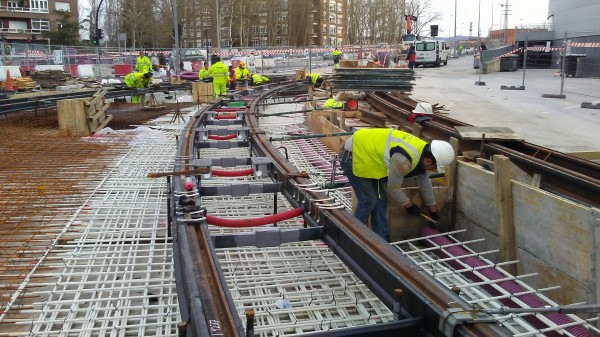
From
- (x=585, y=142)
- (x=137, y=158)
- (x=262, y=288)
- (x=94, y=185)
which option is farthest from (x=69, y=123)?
(x=585, y=142)

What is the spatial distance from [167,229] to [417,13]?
83.0 m

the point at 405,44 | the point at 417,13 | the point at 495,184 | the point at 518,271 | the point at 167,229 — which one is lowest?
the point at 518,271

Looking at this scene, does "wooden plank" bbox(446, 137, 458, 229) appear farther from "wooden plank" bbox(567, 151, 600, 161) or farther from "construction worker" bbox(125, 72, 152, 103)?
"construction worker" bbox(125, 72, 152, 103)

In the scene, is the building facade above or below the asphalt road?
above

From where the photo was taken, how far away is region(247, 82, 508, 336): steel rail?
9.14 feet

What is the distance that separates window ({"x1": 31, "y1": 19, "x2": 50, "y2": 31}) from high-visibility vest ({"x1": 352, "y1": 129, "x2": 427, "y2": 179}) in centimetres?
7751

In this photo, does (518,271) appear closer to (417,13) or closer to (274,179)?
(274,179)

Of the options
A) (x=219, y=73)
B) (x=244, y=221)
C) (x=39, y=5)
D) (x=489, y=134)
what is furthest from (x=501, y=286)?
(x=39, y=5)

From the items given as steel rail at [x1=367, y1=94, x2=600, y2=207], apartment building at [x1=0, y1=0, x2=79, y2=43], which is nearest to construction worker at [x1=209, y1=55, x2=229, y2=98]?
steel rail at [x1=367, y1=94, x2=600, y2=207]

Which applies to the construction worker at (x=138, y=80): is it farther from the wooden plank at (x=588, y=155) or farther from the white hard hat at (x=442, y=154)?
the white hard hat at (x=442, y=154)

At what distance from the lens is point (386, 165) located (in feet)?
16.2

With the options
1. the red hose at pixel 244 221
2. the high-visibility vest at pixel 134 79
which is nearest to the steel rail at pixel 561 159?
the red hose at pixel 244 221

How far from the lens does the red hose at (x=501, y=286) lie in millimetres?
3757

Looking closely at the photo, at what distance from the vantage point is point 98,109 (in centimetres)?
1155
